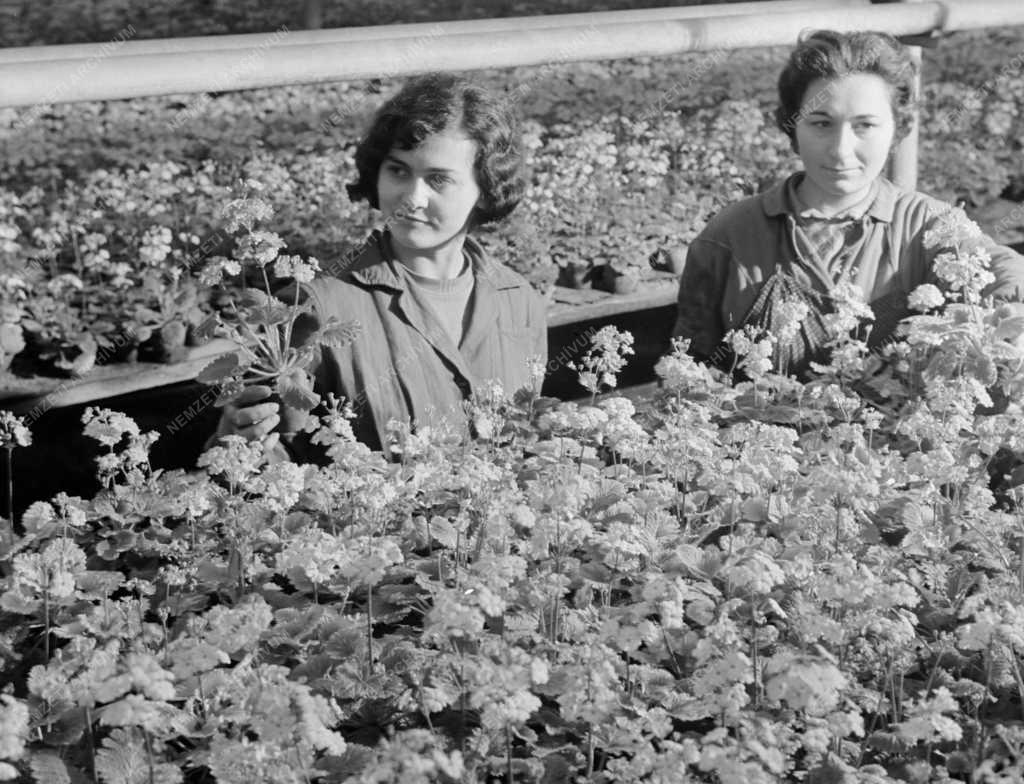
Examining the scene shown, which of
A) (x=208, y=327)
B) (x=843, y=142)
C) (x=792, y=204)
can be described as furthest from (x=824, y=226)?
(x=208, y=327)

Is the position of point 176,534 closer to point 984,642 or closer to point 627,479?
point 627,479

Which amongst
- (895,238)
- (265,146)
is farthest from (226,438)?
(265,146)

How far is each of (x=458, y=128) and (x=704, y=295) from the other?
758mm

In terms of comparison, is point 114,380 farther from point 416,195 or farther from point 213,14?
point 213,14

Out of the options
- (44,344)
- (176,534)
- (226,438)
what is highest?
(226,438)

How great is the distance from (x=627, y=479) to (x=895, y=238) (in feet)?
4.13

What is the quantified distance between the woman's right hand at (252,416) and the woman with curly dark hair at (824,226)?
3.62ft

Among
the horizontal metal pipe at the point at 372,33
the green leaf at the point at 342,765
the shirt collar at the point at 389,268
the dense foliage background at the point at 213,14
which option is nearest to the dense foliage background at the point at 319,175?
the horizontal metal pipe at the point at 372,33

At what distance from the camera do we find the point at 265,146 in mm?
6418

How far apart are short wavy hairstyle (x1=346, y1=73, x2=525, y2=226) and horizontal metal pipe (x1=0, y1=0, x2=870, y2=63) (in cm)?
30

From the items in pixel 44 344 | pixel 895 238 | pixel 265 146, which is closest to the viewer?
pixel 895 238

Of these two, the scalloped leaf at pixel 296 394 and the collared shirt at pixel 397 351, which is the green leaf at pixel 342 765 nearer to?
the scalloped leaf at pixel 296 394

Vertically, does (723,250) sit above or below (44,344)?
above

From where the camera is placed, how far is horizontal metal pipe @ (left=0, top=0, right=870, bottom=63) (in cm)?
335
